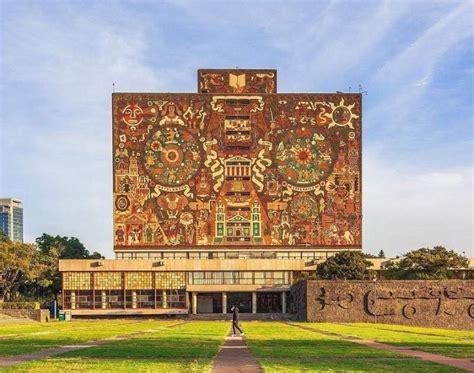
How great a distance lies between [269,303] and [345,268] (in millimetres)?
15461

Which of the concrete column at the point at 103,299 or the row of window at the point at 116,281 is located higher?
the row of window at the point at 116,281

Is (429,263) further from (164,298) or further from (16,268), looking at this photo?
(16,268)

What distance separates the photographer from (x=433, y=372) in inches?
712

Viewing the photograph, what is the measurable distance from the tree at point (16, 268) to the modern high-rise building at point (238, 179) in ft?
38.1

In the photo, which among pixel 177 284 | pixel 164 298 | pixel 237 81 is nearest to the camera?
pixel 164 298

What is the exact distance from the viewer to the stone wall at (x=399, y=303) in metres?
59.7

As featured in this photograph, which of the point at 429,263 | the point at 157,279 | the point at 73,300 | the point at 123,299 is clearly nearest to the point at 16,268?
the point at 73,300

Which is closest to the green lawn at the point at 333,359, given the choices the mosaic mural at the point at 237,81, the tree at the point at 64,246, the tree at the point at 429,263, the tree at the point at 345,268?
the tree at the point at 429,263

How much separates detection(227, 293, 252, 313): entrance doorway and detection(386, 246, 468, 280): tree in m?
22.0

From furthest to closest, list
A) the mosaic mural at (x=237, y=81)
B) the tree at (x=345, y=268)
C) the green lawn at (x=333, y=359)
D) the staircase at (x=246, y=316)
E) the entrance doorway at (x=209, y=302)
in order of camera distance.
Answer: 1. the mosaic mural at (x=237, y=81)
2. the entrance doorway at (x=209, y=302)
3. the tree at (x=345, y=268)
4. the staircase at (x=246, y=316)
5. the green lawn at (x=333, y=359)

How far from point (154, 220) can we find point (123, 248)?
5.93 meters

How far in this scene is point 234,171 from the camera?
10481 cm

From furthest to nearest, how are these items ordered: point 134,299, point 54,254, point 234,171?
point 54,254 < point 234,171 < point 134,299

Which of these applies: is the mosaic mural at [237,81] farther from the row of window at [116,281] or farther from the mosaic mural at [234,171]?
the row of window at [116,281]
